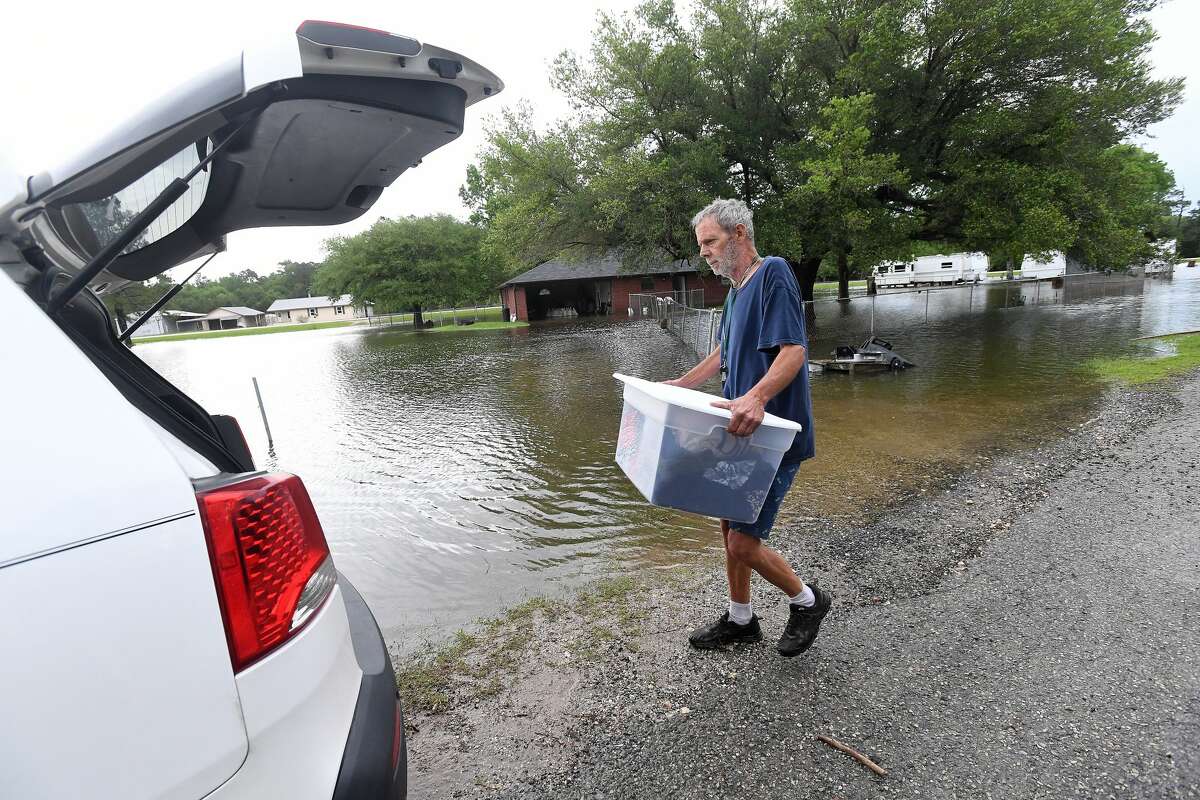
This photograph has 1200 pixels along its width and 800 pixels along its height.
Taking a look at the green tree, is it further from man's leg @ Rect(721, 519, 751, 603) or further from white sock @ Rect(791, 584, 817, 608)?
white sock @ Rect(791, 584, 817, 608)

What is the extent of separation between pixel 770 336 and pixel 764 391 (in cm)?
28

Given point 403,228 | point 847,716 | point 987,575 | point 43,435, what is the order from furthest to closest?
1. point 403,228
2. point 987,575
3. point 847,716
4. point 43,435

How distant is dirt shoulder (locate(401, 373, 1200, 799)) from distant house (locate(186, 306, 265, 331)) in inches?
3817

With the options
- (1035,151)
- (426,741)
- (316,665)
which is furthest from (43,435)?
(1035,151)

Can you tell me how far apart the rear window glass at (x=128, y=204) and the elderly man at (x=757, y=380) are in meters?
1.89

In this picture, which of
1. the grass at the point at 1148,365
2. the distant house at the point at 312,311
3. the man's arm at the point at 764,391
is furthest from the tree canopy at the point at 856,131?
the distant house at the point at 312,311

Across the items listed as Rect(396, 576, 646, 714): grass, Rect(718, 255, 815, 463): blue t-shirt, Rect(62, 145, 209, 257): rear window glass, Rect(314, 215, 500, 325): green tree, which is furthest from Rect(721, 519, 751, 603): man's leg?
Rect(314, 215, 500, 325): green tree

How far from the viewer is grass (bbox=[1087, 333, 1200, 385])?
8500 millimetres

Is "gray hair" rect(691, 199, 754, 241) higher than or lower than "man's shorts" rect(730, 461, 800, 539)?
higher

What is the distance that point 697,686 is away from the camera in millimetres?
2568

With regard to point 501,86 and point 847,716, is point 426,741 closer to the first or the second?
point 847,716

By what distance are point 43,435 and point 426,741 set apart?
1982 millimetres

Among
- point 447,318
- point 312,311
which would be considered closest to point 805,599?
point 447,318

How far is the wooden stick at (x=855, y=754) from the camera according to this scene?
2.04 meters
